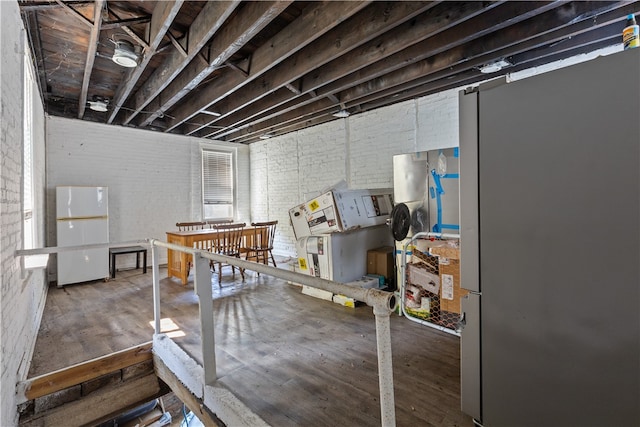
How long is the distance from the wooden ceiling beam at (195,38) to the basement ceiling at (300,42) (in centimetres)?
1

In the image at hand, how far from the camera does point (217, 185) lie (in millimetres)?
6531

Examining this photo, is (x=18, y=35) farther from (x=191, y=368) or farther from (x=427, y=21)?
(x=427, y=21)

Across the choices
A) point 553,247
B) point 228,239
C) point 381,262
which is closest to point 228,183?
point 228,239

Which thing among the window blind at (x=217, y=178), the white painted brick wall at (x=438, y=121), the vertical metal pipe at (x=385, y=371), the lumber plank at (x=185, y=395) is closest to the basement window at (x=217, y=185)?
the window blind at (x=217, y=178)

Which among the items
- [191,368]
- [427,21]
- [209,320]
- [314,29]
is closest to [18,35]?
[314,29]

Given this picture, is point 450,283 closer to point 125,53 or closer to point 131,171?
point 125,53

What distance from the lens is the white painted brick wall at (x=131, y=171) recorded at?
15.1ft

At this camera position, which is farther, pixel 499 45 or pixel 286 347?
pixel 499 45

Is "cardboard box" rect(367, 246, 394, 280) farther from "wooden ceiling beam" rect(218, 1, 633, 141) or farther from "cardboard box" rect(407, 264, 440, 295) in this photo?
"wooden ceiling beam" rect(218, 1, 633, 141)

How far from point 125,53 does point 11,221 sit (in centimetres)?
175

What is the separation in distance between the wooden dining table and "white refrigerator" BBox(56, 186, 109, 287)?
970 mm

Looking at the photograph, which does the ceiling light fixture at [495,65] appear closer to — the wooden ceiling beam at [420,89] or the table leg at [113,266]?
the wooden ceiling beam at [420,89]

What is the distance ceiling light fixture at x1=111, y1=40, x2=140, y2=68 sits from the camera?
2691 mm

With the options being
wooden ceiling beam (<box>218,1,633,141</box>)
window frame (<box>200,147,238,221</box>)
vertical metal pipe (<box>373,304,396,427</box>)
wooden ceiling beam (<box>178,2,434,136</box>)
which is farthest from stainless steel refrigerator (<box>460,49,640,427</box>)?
window frame (<box>200,147,238,221</box>)
